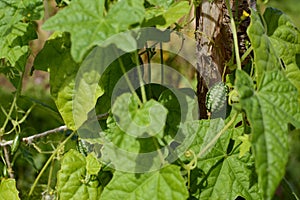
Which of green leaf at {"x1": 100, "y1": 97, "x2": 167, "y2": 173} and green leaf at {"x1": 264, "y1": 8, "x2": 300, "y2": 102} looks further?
green leaf at {"x1": 264, "y1": 8, "x2": 300, "y2": 102}

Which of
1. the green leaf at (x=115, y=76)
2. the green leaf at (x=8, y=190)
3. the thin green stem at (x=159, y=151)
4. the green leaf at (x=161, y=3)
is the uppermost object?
the green leaf at (x=161, y=3)

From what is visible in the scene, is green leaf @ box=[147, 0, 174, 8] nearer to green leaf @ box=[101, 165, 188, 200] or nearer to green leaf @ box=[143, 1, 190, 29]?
green leaf @ box=[143, 1, 190, 29]

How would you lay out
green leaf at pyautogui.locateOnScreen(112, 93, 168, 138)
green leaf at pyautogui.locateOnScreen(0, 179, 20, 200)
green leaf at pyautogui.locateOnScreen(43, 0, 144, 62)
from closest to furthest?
green leaf at pyautogui.locateOnScreen(43, 0, 144, 62) → green leaf at pyautogui.locateOnScreen(112, 93, 168, 138) → green leaf at pyautogui.locateOnScreen(0, 179, 20, 200)

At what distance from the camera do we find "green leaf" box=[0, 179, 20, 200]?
56.1 inches

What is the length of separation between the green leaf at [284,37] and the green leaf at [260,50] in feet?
0.54

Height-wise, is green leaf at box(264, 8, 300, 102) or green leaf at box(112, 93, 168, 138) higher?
green leaf at box(264, 8, 300, 102)

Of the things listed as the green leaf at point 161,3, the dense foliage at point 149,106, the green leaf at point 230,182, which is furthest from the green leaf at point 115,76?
the green leaf at point 230,182

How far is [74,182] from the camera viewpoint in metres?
1.31

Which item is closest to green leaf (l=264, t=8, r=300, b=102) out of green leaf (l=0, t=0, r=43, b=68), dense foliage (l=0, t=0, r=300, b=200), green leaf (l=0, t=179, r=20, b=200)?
dense foliage (l=0, t=0, r=300, b=200)

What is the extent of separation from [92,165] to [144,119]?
11.8 inches

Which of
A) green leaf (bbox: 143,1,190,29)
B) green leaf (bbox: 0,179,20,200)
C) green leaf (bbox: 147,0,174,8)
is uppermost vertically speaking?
green leaf (bbox: 147,0,174,8)

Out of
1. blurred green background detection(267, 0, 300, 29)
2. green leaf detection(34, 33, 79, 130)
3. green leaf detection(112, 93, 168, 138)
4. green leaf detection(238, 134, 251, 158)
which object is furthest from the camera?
blurred green background detection(267, 0, 300, 29)

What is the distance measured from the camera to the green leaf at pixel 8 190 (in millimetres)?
1425

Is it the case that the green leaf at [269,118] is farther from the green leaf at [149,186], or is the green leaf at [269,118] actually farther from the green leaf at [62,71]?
the green leaf at [62,71]
